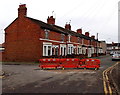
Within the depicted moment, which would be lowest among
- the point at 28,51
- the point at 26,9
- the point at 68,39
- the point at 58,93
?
the point at 58,93

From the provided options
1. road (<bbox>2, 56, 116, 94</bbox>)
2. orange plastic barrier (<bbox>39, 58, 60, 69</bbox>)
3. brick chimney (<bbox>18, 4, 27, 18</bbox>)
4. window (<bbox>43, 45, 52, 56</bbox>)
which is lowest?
road (<bbox>2, 56, 116, 94</bbox>)

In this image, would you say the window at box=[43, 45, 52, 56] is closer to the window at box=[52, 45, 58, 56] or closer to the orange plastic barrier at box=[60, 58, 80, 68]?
the window at box=[52, 45, 58, 56]

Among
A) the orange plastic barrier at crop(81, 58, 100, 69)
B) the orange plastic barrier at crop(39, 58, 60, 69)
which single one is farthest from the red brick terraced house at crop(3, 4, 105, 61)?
the orange plastic barrier at crop(81, 58, 100, 69)

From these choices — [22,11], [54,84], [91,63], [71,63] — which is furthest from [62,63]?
[22,11]

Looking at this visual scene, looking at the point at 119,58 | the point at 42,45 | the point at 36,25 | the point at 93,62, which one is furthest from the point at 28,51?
the point at 119,58

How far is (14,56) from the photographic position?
27328 mm

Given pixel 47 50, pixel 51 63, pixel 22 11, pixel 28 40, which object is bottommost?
pixel 51 63

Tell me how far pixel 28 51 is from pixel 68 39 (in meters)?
12.8

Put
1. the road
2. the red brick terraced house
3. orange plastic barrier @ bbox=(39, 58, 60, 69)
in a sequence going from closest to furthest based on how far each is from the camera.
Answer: the road < orange plastic barrier @ bbox=(39, 58, 60, 69) < the red brick terraced house

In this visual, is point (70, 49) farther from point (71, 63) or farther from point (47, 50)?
point (71, 63)

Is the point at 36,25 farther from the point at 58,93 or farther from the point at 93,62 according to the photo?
the point at 58,93

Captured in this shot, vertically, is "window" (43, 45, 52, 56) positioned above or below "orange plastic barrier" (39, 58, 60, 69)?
above

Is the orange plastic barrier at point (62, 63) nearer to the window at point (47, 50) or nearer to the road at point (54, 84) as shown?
the road at point (54, 84)

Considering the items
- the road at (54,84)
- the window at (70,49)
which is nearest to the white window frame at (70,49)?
the window at (70,49)
